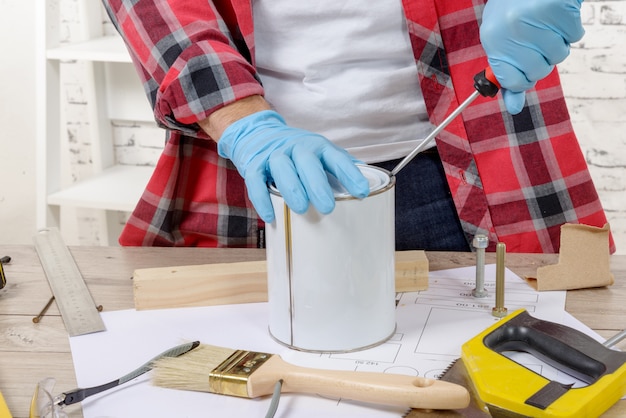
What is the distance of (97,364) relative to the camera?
82 centimetres

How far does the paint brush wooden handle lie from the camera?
2.29ft

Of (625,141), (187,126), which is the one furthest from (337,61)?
(625,141)

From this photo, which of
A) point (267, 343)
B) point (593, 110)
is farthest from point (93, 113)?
point (267, 343)

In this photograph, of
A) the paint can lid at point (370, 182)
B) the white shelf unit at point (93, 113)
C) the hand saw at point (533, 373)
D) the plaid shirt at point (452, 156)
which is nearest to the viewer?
the hand saw at point (533, 373)

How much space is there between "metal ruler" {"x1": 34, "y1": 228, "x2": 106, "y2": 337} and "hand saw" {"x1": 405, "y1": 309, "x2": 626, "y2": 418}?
0.39 meters

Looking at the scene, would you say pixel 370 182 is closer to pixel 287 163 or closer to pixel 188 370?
pixel 287 163

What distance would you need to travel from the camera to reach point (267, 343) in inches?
34.2

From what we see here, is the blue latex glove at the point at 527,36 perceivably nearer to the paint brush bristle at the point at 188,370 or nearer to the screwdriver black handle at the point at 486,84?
the screwdriver black handle at the point at 486,84

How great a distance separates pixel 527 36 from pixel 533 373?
1.24 feet

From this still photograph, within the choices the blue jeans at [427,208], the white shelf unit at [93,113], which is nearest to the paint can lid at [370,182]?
the blue jeans at [427,208]

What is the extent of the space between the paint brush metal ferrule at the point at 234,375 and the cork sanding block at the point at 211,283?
0.19 m

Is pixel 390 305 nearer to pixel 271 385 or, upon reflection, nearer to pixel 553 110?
pixel 271 385

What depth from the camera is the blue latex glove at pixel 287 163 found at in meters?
0.77

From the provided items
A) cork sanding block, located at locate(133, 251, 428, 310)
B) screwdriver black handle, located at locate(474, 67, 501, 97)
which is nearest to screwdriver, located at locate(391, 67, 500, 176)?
screwdriver black handle, located at locate(474, 67, 501, 97)
